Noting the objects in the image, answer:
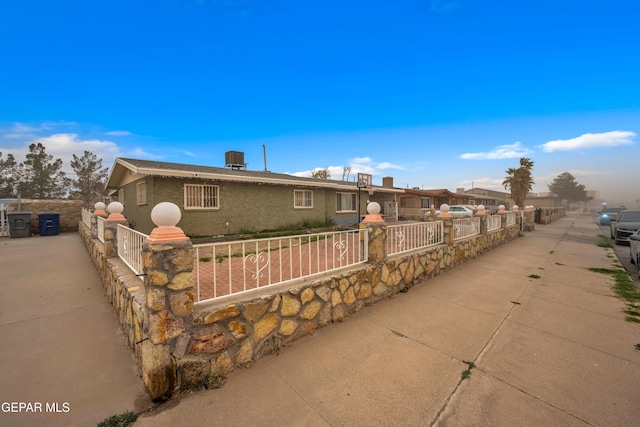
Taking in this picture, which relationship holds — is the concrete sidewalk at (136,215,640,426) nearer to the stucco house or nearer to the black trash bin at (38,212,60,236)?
the black trash bin at (38,212,60,236)

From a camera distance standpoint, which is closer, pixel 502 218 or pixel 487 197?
pixel 502 218

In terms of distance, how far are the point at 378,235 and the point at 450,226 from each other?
10.2 ft

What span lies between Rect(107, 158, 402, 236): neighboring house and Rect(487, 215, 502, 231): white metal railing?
8.18 m

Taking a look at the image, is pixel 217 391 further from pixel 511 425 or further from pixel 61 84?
pixel 61 84

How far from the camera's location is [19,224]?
11.6 metres

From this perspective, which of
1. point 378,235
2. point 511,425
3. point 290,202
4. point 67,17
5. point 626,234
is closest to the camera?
point 511,425

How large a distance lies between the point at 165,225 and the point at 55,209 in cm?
1789

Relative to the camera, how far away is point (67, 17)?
8.21m

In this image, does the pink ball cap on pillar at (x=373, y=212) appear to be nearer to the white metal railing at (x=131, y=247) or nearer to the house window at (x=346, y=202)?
the white metal railing at (x=131, y=247)

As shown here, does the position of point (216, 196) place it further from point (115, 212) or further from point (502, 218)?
point (502, 218)

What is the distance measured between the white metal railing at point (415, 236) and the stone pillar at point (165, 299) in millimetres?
3858

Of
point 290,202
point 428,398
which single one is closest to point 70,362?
point 428,398

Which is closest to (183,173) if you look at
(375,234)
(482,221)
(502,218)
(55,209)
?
(375,234)

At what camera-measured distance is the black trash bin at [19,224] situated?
37.7 feet
